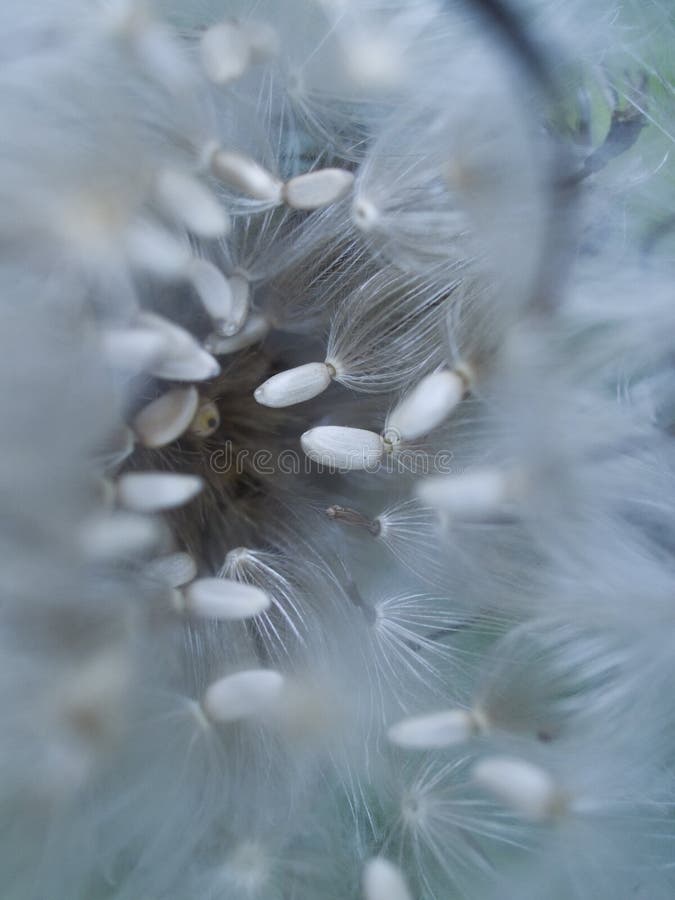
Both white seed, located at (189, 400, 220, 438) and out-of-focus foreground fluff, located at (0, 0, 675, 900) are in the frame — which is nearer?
out-of-focus foreground fluff, located at (0, 0, 675, 900)

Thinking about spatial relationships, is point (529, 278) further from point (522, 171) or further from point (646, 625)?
point (646, 625)

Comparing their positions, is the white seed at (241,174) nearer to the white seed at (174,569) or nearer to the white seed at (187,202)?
the white seed at (187,202)

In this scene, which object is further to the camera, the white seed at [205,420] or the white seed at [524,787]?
the white seed at [205,420]

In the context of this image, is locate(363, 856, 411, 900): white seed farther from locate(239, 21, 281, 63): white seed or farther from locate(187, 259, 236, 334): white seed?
locate(239, 21, 281, 63): white seed

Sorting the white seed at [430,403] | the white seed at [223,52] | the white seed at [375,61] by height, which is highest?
the white seed at [223,52]

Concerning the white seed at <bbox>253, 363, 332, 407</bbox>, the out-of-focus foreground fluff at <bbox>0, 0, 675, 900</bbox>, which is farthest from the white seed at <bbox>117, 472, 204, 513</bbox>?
the white seed at <bbox>253, 363, 332, 407</bbox>

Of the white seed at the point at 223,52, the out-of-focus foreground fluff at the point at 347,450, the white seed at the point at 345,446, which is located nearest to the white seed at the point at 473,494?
the out-of-focus foreground fluff at the point at 347,450

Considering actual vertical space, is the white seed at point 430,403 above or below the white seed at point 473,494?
above
